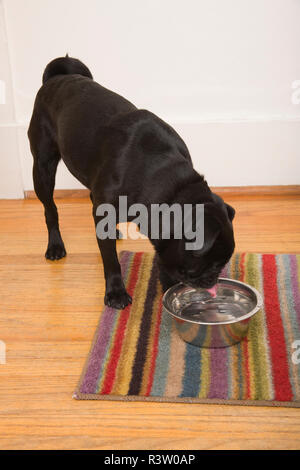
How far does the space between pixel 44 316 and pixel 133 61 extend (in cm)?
157

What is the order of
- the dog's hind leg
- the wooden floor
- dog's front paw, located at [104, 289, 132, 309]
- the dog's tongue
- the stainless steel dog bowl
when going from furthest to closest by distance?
the dog's hind leg < dog's front paw, located at [104, 289, 132, 309] < the dog's tongue < the stainless steel dog bowl < the wooden floor

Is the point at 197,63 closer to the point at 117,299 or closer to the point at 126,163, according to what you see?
the point at 126,163

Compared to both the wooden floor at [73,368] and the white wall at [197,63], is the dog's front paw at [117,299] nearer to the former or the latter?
the wooden floor at [73,368]

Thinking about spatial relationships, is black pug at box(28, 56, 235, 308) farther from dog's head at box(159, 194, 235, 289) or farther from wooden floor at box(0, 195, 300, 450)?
wooden floor at box(0, 195, 300, 450)

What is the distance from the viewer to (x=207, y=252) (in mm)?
1515

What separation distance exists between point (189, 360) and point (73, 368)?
360mm

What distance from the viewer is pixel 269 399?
1434 millimetres

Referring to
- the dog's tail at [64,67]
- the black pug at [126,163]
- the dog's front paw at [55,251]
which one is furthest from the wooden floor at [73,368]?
the dog's tail at [64,67]

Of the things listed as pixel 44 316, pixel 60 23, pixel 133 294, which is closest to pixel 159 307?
pixel 133 294

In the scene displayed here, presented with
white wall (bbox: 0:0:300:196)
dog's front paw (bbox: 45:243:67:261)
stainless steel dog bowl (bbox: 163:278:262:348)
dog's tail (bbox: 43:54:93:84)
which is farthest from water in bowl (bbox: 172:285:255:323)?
white wall (bbox: 0:0:300:196)

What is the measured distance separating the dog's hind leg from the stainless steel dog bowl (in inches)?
29.4

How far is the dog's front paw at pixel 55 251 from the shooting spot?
2344 millimetres

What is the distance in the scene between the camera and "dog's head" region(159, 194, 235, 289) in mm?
1491

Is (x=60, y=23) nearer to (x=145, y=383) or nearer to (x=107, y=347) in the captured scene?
(x=107, y=347)
